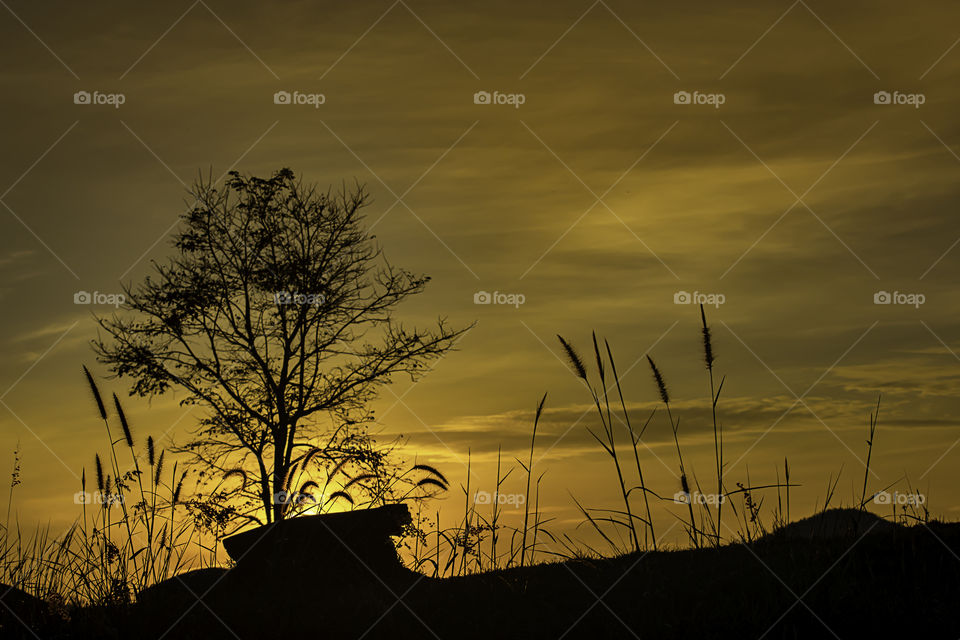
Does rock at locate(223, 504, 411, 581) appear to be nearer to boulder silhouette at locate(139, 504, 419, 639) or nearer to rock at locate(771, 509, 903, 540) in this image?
boulder silhouette at locate(139, 504, 419, 639)

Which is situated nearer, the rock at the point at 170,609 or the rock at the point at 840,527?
the rock at the point at 170,609

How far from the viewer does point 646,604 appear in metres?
8.80

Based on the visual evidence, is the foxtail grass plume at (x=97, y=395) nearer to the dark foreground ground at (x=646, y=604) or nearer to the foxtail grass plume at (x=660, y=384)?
the dark foreground ground at (x=646, y=604)

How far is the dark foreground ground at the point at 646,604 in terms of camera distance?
811 centimetres

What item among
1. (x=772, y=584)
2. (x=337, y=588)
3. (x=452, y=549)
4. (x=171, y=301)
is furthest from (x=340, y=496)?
(x=171, y=301)

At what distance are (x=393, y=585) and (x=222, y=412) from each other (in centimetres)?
1275

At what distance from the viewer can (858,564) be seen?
9.26m

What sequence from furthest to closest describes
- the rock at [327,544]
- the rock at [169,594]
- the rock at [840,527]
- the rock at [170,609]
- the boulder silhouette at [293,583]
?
the rock at [327,544]
the rock at [840,527]
the rock at [169,594]
the boulder silhouette at [293,583]
the rock at [170,609]

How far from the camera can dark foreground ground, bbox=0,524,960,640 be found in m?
8.11

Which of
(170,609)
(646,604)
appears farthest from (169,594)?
(646,604)

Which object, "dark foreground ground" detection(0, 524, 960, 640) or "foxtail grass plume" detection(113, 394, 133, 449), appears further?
"foxtail grass plume" detection(113, 394, 133, 449)

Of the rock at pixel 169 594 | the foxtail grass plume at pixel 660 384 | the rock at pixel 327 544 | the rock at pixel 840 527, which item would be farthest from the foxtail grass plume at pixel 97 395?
the rock at pixel 840 527

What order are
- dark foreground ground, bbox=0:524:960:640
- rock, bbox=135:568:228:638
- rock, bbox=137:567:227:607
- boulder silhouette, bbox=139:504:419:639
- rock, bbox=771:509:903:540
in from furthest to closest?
rock, bbox=771:509:903:540 → rock, bbox=137:567:227:607 → boulder silhouette, bbox=139:504:419:639 → rock, bbox=135:568:228:638 → dark foreground ground, bbox=0:524:960:640

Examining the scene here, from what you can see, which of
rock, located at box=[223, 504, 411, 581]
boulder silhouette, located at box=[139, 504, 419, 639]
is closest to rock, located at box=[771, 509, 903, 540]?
boulder silhouette, located at box=[139, 504, 419, 639]
